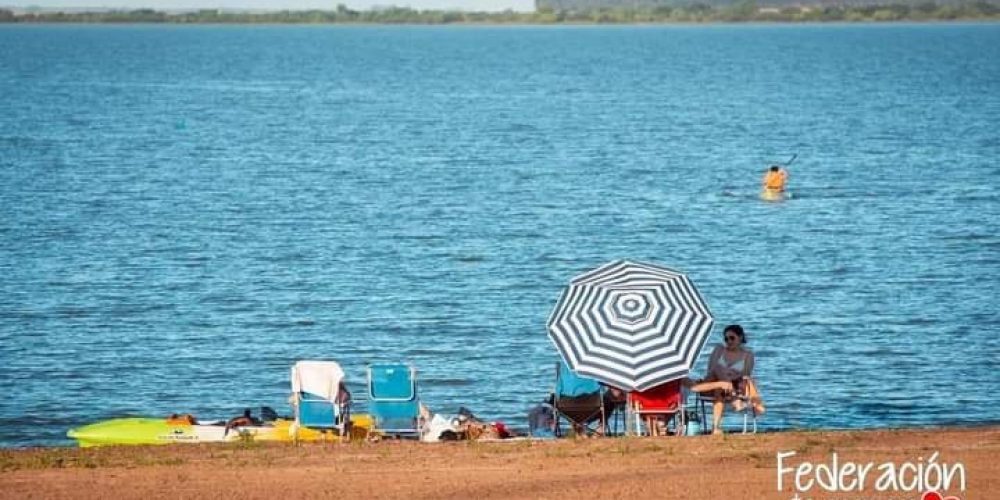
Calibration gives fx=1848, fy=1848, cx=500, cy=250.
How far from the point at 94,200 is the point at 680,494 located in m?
35.2

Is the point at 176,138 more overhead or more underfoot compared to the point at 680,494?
more overhead

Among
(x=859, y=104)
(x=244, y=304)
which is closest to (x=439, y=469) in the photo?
(x=244, y=304)

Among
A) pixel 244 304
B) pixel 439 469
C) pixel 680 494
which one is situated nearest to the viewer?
pixel 680 494

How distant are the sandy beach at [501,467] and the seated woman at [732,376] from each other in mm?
1127

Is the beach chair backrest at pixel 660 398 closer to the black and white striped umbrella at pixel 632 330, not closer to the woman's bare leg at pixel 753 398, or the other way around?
the black and white striped umbrella at pixel 632 330

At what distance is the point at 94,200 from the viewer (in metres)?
47.4

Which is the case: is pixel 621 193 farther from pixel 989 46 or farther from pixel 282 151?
pixel 989 46

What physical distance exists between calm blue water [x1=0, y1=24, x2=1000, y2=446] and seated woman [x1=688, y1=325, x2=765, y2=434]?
4.31 m

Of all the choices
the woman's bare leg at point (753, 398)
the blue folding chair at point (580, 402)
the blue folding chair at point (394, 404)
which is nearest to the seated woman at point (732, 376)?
the woman's bare leg at point (753, 398)

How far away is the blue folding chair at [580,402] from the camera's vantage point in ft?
60.8

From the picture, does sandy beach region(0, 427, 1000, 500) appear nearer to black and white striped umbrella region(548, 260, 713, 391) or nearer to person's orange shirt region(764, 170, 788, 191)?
black and white striped umbrella region(548, 260, 713, 391)

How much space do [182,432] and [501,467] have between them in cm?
486

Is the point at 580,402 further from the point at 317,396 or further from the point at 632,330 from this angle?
the point at 317,396

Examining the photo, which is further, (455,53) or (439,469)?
(455,53)
